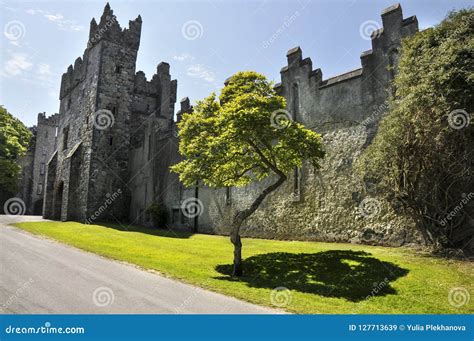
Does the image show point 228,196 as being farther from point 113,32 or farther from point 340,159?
point 113,32

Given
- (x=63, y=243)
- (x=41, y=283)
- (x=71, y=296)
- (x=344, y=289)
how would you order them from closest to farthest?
1. (x=71, y=296)
2. (x=41, y=283)
3. (x=344, y=289)
4. (x=63, y=243)

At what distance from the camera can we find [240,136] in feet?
39.1

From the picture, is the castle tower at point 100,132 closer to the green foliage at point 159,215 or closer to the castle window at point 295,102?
the green foliage at point 159,215

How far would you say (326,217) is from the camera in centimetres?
1794

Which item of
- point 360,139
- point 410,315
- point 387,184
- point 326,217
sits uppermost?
point 360,139

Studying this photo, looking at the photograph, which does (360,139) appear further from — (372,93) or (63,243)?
(63,243)

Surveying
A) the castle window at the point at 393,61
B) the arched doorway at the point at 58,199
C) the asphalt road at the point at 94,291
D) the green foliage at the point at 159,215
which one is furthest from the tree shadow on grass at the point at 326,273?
the arched doorway at the point at 58,199

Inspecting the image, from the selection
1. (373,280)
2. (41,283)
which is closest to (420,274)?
(373,280)

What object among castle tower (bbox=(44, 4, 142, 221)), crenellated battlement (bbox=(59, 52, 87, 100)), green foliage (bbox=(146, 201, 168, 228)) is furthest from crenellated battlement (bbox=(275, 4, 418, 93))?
crenellated battlement (bbox=(59, 52, 87, 100))

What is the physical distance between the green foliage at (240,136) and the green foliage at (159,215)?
1515 centimetres

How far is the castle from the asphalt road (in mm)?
9934

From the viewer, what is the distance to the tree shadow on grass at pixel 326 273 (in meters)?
9.91

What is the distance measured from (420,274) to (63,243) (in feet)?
48.9

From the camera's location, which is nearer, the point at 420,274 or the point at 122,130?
the point at 420,274
